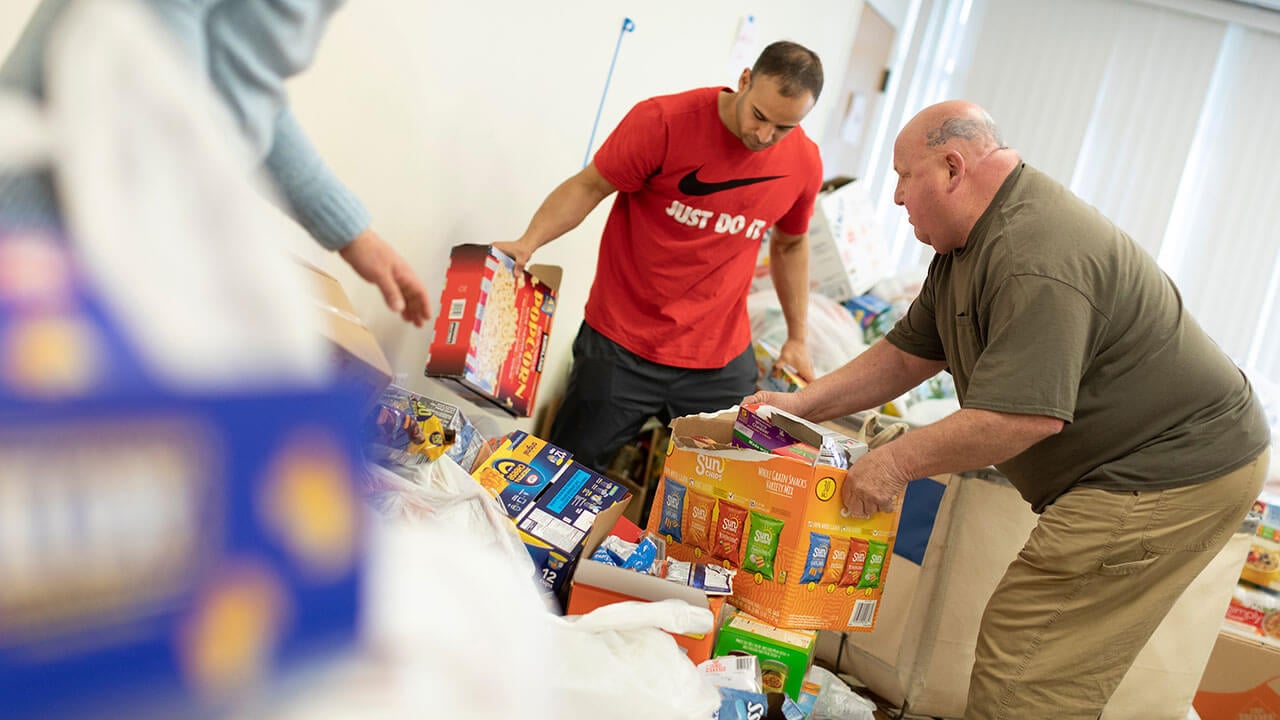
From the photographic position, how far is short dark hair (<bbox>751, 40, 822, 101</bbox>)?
1.97m

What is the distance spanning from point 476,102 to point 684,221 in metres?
0.83

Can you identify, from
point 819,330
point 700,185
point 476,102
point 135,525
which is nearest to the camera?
point 135,525

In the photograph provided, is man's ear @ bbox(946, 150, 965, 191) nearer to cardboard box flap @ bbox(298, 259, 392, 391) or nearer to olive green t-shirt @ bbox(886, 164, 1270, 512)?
olive green t-shirt @ bbox(886, 164, 1270, 512)

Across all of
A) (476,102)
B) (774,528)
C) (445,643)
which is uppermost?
(476,102)

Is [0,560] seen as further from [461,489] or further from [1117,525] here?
[1117,525]

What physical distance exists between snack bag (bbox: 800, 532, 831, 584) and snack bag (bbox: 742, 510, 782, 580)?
0.19 ft

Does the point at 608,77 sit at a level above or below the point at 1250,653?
above

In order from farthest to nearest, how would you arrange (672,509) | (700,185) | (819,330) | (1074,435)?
(819,330), (700,185), (672,509), (1074,435)

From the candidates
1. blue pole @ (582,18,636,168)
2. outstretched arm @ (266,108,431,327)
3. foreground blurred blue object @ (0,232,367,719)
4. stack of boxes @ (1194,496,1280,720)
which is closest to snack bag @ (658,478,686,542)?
blue pole @ (582,18,636,168)

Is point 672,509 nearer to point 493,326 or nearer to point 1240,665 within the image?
point 493,326

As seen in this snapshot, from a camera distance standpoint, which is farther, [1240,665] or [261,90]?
[1240,665]

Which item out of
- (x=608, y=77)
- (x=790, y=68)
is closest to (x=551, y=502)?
(x=790, y=68)

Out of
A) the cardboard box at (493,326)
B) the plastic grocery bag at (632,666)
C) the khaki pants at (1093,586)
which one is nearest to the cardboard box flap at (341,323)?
the plastic grocery bag at (632,666)

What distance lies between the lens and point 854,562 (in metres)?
1.67
